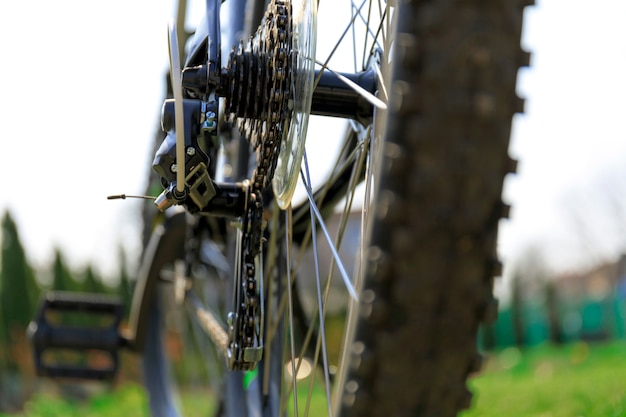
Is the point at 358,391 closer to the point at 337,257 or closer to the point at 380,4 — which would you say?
the point at 337,257

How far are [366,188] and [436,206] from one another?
12.6 inches

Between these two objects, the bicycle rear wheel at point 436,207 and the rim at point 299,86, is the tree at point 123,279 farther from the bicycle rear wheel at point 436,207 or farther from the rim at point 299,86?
the bicycle rear wheel at point 436,207

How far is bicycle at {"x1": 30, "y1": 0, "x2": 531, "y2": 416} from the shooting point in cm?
59

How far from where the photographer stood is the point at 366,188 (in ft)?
2.96

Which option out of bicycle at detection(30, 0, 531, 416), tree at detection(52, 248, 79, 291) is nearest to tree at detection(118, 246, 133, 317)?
tree at detection(52, 248, 79, 291)

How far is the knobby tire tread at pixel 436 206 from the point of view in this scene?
586 millimetres

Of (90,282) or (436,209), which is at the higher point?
(436,209)

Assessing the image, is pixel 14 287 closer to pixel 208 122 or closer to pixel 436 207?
pixel 208 122

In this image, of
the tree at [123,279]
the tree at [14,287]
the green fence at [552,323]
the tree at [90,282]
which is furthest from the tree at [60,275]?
the green fence at [552,323]

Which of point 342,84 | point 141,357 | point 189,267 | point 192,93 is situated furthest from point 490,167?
point 141,357

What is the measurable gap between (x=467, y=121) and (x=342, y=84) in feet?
1.54

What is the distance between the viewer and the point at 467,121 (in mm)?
587

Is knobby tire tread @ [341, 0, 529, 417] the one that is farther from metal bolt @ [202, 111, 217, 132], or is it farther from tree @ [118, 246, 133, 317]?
tree @ [118, 246, 133, 317]

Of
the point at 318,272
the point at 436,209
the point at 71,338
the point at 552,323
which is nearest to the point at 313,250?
the point at 318,272
